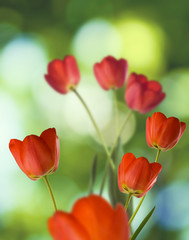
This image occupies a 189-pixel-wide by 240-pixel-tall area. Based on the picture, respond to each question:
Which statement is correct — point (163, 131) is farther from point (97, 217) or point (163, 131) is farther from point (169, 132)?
point (97, 217)

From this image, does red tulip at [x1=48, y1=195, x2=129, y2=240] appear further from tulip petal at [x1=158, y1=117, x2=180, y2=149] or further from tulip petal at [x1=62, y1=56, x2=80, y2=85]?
tulip petal at [x1=62, y1=56, x2=80, y2=85]

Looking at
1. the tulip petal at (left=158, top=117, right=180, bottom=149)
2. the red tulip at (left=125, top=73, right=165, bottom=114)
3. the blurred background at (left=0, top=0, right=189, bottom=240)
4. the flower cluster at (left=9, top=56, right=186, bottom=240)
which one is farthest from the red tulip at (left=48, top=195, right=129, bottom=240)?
the blurred background at (left=0, top=0, right=189, bottom=240)

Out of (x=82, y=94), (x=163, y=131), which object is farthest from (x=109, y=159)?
(x=82, y=94)

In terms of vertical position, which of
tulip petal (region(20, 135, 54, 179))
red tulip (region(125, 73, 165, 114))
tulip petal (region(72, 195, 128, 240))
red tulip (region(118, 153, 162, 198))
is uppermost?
red tulip (region(125, 73, 165, 114))

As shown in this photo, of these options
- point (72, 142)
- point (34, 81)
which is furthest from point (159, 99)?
point (34, 81)

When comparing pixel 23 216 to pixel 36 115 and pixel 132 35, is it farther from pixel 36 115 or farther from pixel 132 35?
pixel 132 35
